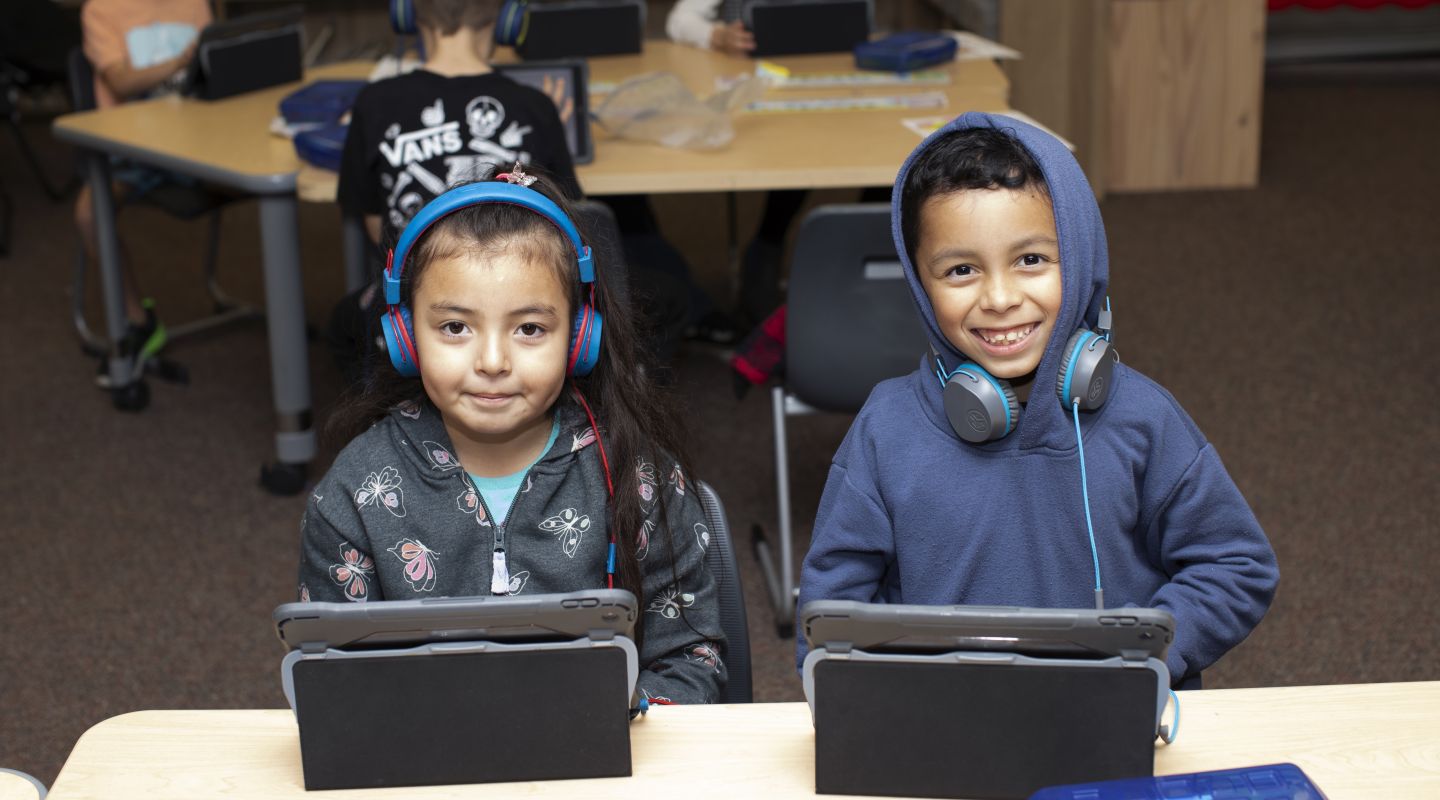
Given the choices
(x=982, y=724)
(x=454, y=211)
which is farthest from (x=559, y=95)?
(x=982, y=724)

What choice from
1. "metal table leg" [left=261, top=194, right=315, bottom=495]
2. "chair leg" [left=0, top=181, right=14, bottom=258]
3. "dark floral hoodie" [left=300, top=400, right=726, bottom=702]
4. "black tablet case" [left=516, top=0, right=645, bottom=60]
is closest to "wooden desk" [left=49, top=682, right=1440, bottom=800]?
"dark floral hoodie" [left=300, top=400, right=726, bottom=702]

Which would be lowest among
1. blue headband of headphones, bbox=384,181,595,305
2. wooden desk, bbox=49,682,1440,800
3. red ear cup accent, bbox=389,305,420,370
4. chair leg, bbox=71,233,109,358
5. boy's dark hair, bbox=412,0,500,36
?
chair leg, bbox=71,233,109,358

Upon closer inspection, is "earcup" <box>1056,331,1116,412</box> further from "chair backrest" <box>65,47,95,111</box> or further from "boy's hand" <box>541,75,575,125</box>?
"chair backrest" <box>65,47,95,111</box>

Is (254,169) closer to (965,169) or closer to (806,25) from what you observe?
(806,25)

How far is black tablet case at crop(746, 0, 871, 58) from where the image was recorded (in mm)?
3670

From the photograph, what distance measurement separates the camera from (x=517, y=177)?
53.4 inches

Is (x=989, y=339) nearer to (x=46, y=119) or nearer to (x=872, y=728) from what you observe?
(x=872, y=728)

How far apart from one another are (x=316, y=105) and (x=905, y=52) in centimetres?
133

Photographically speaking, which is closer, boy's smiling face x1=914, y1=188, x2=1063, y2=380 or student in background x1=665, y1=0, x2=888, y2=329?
boy's smiling face x1=914, y1=188, x2=1063, y2=380

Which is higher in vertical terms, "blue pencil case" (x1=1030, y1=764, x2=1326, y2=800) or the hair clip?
the hair clip

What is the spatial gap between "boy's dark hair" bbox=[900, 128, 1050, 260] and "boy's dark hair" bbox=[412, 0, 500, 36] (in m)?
1.44

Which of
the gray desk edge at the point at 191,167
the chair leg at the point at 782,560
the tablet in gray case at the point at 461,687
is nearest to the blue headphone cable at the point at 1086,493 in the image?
the tablet in gray case at the point at 461,687

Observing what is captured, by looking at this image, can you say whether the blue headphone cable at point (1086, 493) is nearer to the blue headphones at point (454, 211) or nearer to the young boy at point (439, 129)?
the blue headphones at point (454, 211)

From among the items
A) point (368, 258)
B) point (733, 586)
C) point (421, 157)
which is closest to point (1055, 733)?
point (733, 586)
